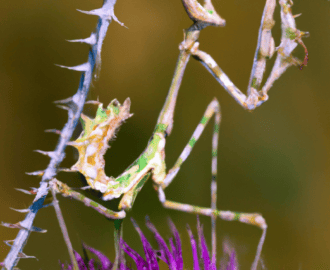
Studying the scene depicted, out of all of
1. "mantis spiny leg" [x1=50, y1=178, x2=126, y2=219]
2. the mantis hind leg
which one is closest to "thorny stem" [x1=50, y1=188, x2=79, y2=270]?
"mantis spiny leg" [x1=50, y1=178, x2=126, y2=219]

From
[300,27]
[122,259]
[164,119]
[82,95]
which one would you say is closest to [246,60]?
[300,27]

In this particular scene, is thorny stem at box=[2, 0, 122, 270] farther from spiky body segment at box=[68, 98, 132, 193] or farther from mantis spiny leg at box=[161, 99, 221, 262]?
mantis spiny leg at box=[161, 99, 221, 262]

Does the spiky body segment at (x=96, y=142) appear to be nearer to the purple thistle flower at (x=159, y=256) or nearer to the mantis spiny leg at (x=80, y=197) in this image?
the mantis spiny leg at (x=80, y=197)

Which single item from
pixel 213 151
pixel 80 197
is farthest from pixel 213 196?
pixel 80 197

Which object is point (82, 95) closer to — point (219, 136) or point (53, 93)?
point (53, 93)

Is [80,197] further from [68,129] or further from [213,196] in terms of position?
[213,196]

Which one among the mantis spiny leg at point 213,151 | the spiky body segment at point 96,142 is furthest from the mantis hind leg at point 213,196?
the spiky body segment at point 96,142
